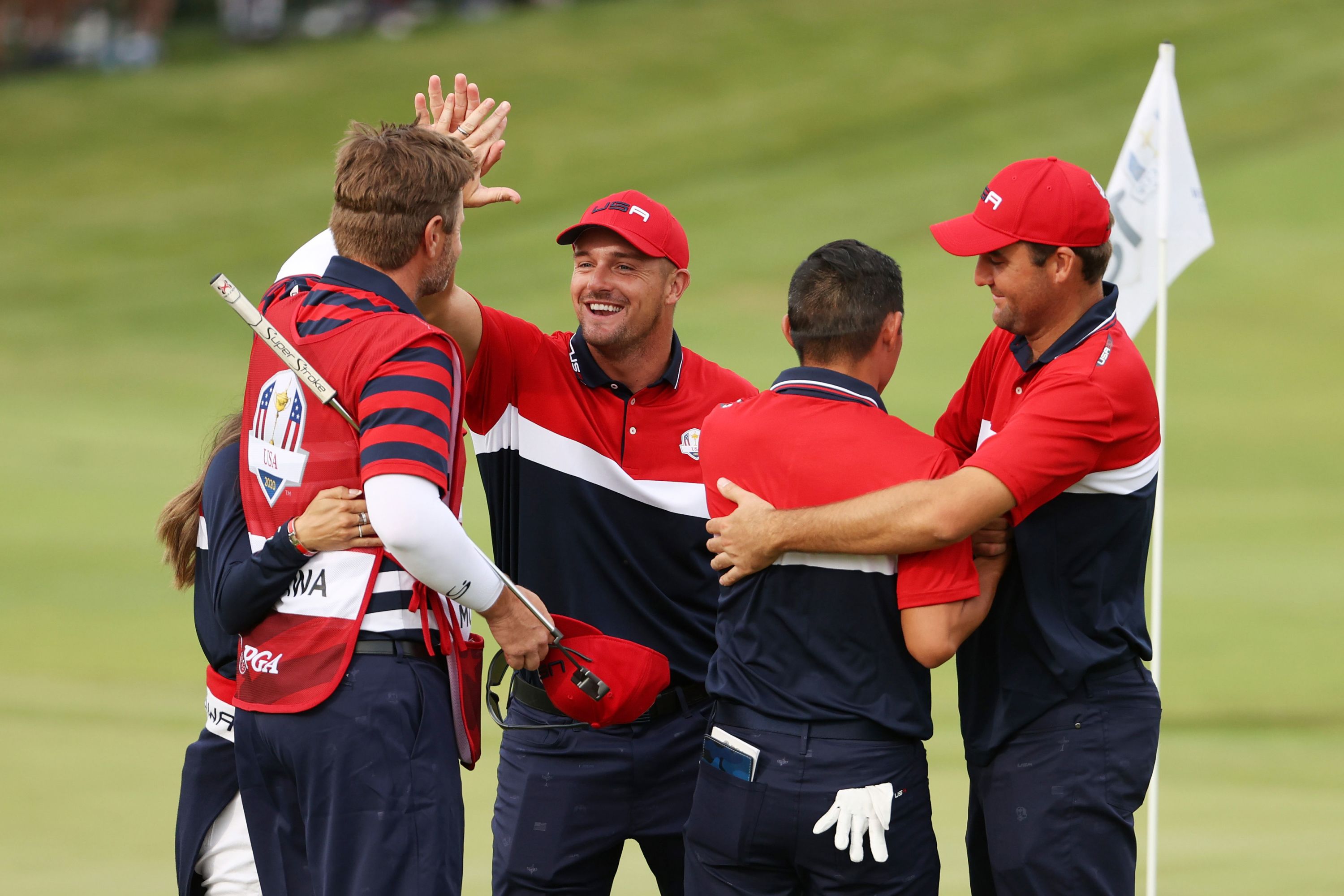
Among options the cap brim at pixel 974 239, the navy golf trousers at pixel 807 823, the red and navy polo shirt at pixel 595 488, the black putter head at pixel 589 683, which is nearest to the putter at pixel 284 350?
the black putter head at pixel 589 683

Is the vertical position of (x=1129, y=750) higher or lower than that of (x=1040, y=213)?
lower

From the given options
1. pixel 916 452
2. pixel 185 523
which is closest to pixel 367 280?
pixel 185 523

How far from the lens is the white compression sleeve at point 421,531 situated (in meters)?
3.22

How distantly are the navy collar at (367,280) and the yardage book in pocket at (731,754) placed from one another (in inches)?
44.5

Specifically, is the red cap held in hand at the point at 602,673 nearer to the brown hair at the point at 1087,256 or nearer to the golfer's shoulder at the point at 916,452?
the golfer's shoulder at the point at 916,452

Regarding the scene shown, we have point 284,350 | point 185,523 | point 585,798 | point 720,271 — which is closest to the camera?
point 284,350

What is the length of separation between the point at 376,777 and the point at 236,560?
1.92 ft

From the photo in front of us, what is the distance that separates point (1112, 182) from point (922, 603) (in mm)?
3146

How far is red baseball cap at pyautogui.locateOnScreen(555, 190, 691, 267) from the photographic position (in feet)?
14.3

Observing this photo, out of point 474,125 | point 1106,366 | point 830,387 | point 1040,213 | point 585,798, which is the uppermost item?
point 474,125

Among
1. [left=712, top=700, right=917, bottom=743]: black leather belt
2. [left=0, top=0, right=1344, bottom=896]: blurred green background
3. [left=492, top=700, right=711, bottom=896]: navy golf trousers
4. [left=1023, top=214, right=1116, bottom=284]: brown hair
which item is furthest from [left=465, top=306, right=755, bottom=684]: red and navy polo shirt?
[left=0, top=0, right=1344, bottom=896]: blurred green background

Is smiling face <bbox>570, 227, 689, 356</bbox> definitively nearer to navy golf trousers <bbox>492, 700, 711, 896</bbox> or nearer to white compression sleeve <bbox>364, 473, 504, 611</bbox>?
navy golf trousers <bbox>492, 700, 711, 896</bbox>

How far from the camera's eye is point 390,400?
3281 mm

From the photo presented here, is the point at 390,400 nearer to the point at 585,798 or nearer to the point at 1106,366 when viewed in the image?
the point at 585,798
